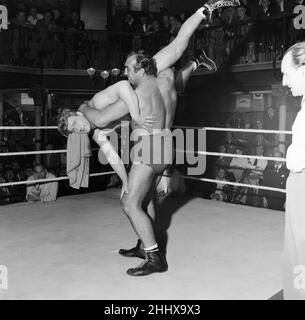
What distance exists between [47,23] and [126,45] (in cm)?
156

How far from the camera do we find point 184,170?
588 centimetres

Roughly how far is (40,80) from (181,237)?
19.7 ft

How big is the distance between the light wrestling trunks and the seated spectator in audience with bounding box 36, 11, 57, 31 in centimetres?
578

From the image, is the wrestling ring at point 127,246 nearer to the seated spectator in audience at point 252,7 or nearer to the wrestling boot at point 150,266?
the wrestling boot at point 150,266

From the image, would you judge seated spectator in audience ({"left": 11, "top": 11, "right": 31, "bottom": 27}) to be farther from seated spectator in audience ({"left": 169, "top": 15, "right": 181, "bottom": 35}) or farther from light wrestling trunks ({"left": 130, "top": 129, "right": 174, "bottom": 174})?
light wrestling trunks ({"left": 130, "top": 129, "right": 174, "bottom": 174})

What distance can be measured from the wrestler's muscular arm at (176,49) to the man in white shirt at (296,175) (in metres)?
1.22

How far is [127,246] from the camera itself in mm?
2979

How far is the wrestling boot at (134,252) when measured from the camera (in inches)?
108

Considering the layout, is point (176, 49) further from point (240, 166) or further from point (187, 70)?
point (240, 166)

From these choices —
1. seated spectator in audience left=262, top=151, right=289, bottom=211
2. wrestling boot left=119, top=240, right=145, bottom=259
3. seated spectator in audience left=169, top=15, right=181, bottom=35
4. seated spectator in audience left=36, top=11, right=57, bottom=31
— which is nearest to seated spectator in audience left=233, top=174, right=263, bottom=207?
A: seated spectator in audience left=262, top=151, right=289, bottom=211

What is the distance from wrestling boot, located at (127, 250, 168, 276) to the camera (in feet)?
7.91

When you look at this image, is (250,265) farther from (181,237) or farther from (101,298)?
(101,298)
